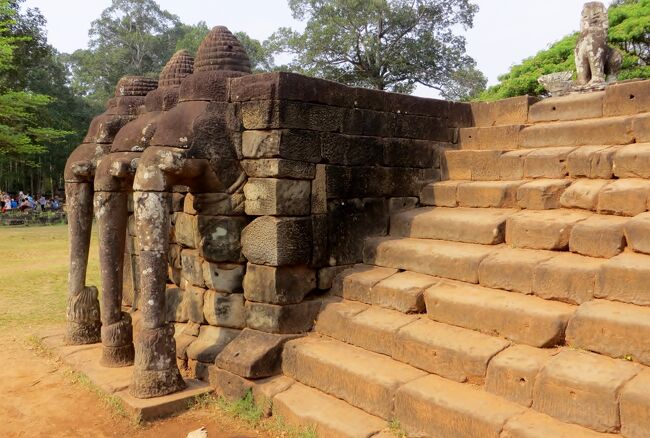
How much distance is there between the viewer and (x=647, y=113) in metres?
4.80

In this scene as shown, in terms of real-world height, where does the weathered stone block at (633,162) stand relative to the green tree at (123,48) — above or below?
below

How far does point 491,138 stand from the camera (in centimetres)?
598

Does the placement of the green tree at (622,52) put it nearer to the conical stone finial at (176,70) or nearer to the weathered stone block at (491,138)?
the weathered stone block at (491,138)

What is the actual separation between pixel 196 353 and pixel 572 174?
3.76 metres

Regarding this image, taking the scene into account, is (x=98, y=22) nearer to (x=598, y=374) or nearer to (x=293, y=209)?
(x=293, y=209)

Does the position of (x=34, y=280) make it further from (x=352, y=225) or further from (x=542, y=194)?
(x=542, y=194)

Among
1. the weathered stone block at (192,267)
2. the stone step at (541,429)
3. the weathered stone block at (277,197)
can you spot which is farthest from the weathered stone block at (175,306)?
the stone step at (541,429)

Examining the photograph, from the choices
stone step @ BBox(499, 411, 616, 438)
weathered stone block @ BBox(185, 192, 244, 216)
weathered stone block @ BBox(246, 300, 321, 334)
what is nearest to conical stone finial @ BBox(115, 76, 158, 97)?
weathered stone block @ BBox(185, 192, 244, 216)

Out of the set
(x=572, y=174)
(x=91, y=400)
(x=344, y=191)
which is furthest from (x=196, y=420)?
(x=572, y=174)

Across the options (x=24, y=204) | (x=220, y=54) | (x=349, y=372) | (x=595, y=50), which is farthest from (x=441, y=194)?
(x=24, y=204)

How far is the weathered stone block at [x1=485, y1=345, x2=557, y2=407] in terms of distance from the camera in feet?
10.4

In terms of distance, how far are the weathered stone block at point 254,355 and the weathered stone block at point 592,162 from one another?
2873 millimetres

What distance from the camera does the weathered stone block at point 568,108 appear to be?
539 cm

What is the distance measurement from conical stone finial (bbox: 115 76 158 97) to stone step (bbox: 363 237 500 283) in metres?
3.52
